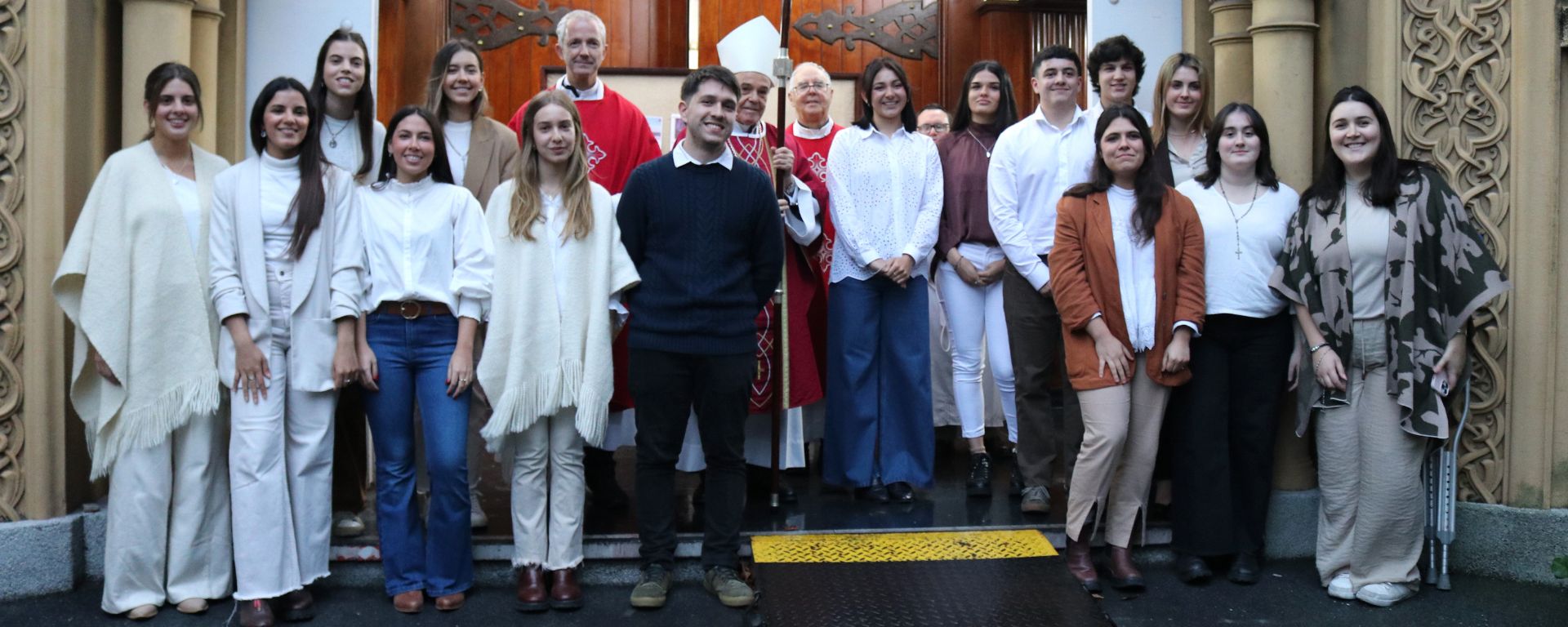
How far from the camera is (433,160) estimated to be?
12.3 ft

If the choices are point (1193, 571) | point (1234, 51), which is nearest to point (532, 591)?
point (1193, 571)

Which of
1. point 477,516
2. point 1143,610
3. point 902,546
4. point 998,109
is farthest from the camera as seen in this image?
point 998,109

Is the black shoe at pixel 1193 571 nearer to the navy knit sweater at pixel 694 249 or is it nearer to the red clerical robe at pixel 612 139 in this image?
the navy knit sweater at pixel 694 249

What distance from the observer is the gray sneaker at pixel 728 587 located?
371 cm

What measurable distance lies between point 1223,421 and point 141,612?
3.20 meters

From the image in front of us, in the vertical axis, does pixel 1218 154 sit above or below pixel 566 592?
above

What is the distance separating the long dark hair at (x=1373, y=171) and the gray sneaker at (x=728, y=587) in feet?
6.79

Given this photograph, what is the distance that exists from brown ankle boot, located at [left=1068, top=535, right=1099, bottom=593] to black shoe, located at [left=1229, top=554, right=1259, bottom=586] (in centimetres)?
44

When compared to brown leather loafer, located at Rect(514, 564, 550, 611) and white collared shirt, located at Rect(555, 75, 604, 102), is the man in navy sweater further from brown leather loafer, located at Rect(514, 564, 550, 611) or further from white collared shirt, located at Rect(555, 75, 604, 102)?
white collared shirt, located at Rect(555, 75, 604, 102)

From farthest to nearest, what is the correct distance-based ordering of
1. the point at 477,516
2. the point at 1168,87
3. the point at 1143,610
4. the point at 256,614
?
the point at 1168,87, the point at 477,516, the point at 1143,610, the point at 256,614

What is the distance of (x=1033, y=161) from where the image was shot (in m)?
4.35

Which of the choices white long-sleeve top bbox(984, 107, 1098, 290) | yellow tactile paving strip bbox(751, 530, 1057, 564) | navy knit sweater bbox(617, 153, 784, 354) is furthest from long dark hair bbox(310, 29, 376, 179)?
white long-sleeve top bbox(984, 107, 1098, 290)

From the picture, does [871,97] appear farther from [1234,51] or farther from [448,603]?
[448,603]

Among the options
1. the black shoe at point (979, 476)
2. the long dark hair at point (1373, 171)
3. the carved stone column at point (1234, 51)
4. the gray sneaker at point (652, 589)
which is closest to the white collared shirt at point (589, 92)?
the gray sneaker at point (652, 589)
